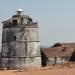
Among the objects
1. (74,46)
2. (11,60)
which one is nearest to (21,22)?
(11,60)

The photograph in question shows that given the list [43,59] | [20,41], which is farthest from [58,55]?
[20,41]

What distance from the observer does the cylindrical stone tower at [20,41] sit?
1761 inches

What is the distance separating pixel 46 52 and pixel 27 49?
23.2 ft

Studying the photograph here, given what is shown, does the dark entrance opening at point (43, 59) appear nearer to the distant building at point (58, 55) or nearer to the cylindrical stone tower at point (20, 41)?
the distant building at point (58, 55)

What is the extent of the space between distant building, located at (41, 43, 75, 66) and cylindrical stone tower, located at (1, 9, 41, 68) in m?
4.84

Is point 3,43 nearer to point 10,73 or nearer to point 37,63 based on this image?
point 37,63

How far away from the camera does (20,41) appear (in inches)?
1772

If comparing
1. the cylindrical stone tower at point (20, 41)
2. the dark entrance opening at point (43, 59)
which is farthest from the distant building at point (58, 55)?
the cylindrical stone tower at point (20, 41)

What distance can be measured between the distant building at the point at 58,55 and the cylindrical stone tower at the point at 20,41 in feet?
15.9

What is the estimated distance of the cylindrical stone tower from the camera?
44.7 meters

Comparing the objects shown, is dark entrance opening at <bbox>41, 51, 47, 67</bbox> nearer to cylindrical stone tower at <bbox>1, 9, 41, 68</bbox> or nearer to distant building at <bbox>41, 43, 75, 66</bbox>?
distant building at <bbox>41, 43, 75, 66</bbox>

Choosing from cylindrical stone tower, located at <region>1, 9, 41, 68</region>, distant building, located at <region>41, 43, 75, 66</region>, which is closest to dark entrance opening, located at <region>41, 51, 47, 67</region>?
distant building, located at <region>41, 43, 75, 66</region>

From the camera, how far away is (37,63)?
45.9m

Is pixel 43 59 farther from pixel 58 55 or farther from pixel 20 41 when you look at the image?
pixel 20 41
